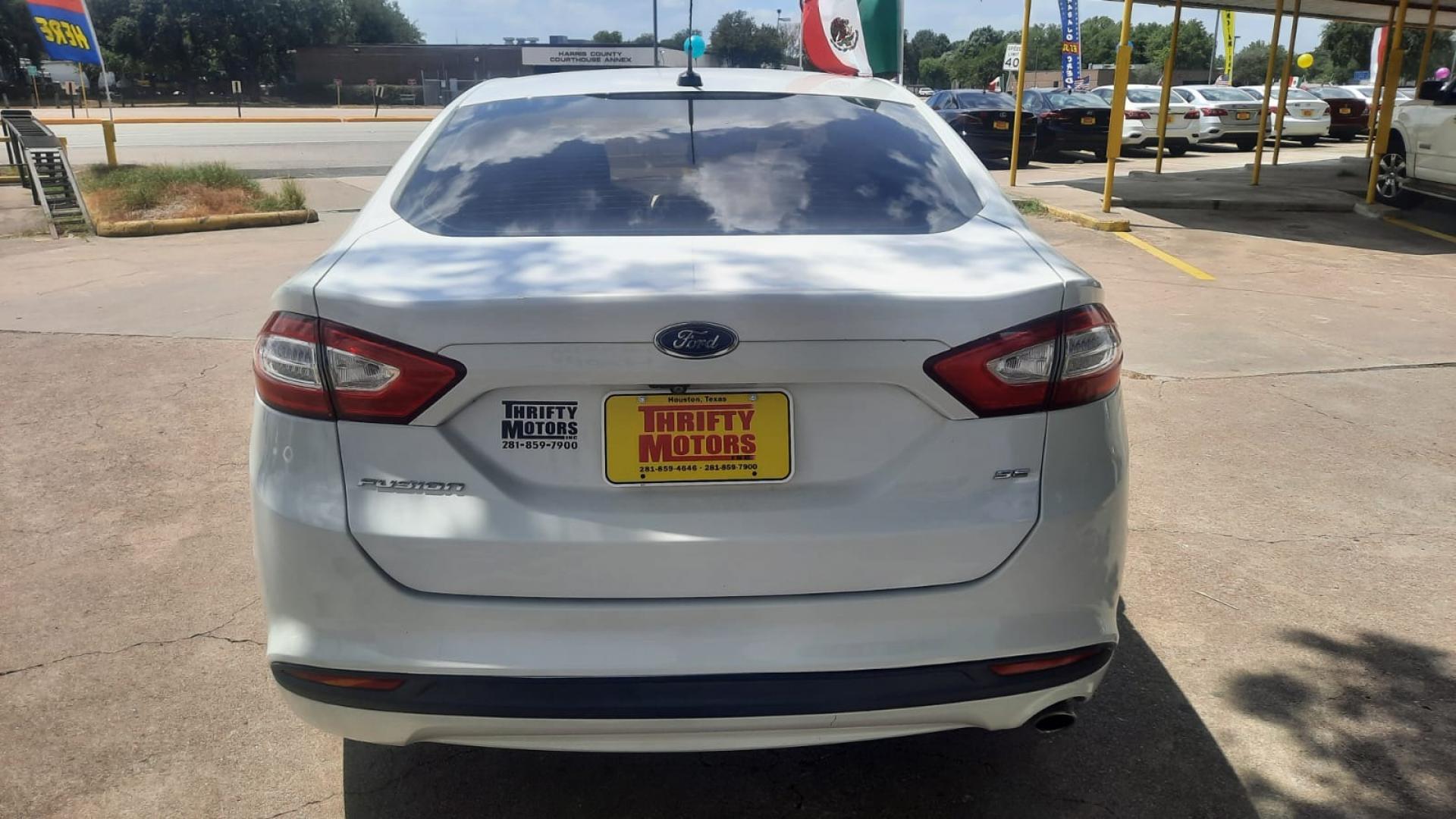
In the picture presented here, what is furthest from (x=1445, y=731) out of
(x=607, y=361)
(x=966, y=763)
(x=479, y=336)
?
(x=479, y=336)

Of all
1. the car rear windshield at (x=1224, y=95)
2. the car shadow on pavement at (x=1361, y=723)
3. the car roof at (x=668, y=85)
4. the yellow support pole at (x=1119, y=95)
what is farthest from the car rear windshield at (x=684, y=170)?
the car rear windshield at (x=1224, y=95)

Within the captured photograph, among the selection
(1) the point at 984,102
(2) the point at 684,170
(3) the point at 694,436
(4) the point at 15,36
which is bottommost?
(3) the point at 694,436

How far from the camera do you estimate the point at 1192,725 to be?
3066 mm

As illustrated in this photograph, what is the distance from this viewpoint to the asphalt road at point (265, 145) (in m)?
21.9

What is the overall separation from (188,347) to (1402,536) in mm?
6717

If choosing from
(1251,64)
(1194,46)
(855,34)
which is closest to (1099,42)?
(1194,46)

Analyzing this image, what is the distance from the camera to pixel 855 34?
11.9 m

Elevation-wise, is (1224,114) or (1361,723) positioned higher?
(1224,114)

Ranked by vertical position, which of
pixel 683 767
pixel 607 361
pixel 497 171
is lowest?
pixel 683 767

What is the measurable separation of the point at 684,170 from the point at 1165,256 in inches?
369

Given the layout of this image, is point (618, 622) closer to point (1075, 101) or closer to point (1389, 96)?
point (1389, 96)

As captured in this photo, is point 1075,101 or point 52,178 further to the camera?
point 1075,101

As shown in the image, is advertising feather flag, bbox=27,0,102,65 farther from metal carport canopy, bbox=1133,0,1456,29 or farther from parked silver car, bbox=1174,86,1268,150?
parked silver car, bbox=1174,86,1268,150

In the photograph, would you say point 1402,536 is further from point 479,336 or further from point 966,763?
point 479,336
